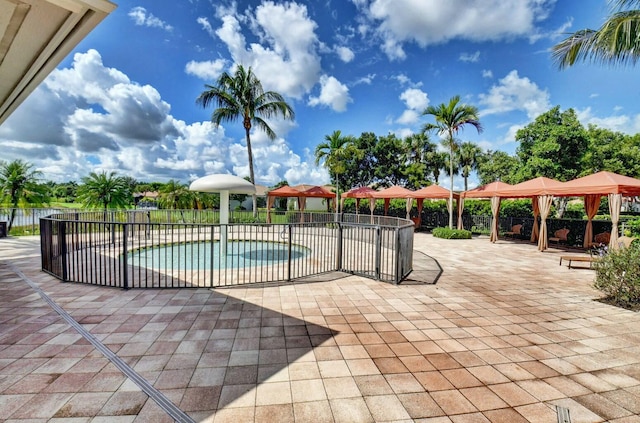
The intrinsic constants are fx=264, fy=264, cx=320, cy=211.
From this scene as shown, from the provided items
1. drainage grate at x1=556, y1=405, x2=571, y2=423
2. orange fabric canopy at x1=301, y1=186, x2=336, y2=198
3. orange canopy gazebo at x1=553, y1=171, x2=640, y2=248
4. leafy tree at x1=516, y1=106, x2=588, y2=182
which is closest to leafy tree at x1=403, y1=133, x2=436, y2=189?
leafy tree at x1=516, y1=106, x2=588, y2=182

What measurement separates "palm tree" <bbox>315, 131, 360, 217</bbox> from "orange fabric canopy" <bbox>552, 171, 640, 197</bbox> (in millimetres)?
12366

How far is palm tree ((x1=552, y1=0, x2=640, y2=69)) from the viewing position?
563 cm

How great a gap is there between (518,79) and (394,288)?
1469cm

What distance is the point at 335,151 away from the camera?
1933 centimetres

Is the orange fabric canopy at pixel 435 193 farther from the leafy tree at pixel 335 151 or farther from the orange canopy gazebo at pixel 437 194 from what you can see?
the leafy tree at pixel 335 151

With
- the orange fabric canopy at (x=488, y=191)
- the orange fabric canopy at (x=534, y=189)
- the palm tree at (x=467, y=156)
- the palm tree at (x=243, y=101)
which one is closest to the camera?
the orange fabric canopy at (x=534, y=189)

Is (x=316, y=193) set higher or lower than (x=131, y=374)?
higher

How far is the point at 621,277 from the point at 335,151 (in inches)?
643

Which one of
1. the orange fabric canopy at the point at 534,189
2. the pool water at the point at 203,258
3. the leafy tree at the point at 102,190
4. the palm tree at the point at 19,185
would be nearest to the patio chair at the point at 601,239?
the orange fabric canopy at the point at 534,189

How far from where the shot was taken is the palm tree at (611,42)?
563 cm

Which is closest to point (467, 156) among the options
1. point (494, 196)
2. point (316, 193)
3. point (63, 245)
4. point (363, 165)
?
point (363, 165)

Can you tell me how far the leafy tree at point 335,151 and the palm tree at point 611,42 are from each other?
13.2 m

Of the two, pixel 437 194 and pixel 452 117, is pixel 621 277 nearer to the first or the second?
pixel 437 194

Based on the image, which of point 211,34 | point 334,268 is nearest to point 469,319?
point 334,268
